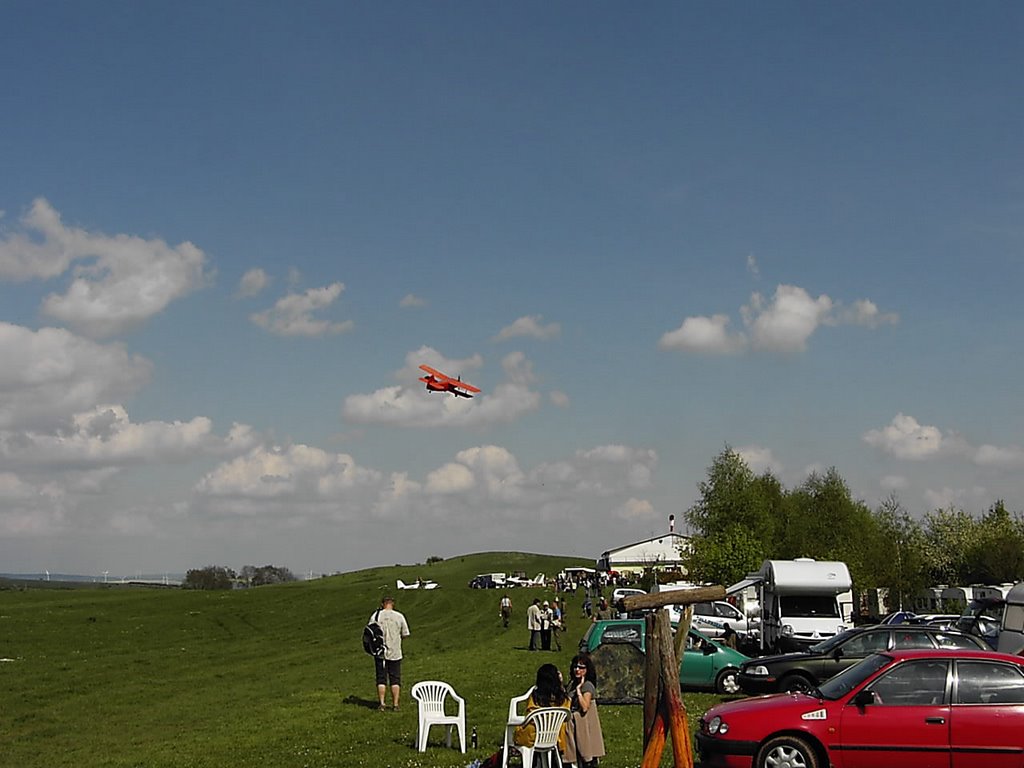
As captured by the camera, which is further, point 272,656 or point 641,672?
point 272,656

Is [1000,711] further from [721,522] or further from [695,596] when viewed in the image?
[721,522]

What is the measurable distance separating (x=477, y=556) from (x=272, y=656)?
156996mm

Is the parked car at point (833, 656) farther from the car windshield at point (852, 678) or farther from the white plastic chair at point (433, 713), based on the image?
the white plastic chair at point (433, 713)

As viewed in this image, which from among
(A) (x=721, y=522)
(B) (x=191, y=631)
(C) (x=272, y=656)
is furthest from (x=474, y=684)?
(A) (x=721, y=522)

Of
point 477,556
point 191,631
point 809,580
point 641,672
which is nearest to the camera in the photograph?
point 641,672

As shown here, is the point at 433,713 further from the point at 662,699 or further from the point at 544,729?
the point at 662,699

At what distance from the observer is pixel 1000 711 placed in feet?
40.5

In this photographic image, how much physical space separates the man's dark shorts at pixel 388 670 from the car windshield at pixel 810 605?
18.1 metres

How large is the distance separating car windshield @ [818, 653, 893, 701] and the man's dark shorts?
8.40 metres

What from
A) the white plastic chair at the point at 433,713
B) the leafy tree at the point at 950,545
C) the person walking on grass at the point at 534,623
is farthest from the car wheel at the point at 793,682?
the leafy tree at the point at 950,545

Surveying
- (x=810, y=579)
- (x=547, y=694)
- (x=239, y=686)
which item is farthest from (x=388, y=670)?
(x=810, y=579)

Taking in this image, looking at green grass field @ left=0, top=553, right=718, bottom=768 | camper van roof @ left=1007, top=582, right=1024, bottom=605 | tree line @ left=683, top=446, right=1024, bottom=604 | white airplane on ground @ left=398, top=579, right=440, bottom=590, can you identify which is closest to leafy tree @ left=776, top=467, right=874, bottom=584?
tree line @ left=683, top=446, right=1024, bottom=604

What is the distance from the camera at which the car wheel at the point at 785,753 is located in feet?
40.9

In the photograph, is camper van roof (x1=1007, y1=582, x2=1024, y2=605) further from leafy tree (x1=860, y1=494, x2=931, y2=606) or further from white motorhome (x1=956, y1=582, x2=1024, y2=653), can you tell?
leafy tree (x1=860, y1=494, x2=931, y2=606)
